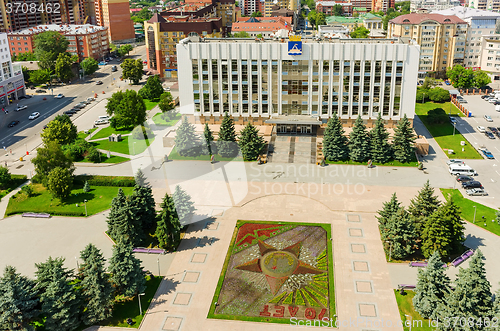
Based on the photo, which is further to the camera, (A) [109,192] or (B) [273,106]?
(B) [273,106]

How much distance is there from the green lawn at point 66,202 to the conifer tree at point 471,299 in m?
48.6

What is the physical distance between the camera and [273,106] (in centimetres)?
9319

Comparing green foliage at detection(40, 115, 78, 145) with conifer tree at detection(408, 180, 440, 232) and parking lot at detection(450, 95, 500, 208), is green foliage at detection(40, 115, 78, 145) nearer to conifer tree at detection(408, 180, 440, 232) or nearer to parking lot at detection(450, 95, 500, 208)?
conifer tree at detection(408, 180, 440, 232)

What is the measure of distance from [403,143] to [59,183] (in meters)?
57.1

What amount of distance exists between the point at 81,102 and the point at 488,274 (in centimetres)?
10457

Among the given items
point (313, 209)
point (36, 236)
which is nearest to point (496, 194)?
point (313, 209)

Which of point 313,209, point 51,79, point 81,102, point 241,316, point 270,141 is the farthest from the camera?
point 51,79

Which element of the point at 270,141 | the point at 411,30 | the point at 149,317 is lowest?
the point at 149,317

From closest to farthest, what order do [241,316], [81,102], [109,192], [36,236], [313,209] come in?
[241,316] < [36,236] < [313,209] < [109,192] < [81,102]

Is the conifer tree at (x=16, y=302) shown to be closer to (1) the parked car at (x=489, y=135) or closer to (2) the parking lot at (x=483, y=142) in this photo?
(2) the parking lot at (x=483, y=142)

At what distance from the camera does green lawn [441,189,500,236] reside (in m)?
61.1

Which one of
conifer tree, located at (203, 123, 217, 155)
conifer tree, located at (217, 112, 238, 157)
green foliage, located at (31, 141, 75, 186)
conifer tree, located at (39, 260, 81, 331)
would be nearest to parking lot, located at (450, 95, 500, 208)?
conifer tree, located at (217, 112, 238, 157)

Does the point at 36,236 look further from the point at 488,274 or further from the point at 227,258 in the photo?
the point at 488,274

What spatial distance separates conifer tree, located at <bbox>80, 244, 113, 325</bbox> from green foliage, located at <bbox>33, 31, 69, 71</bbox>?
366 ft
